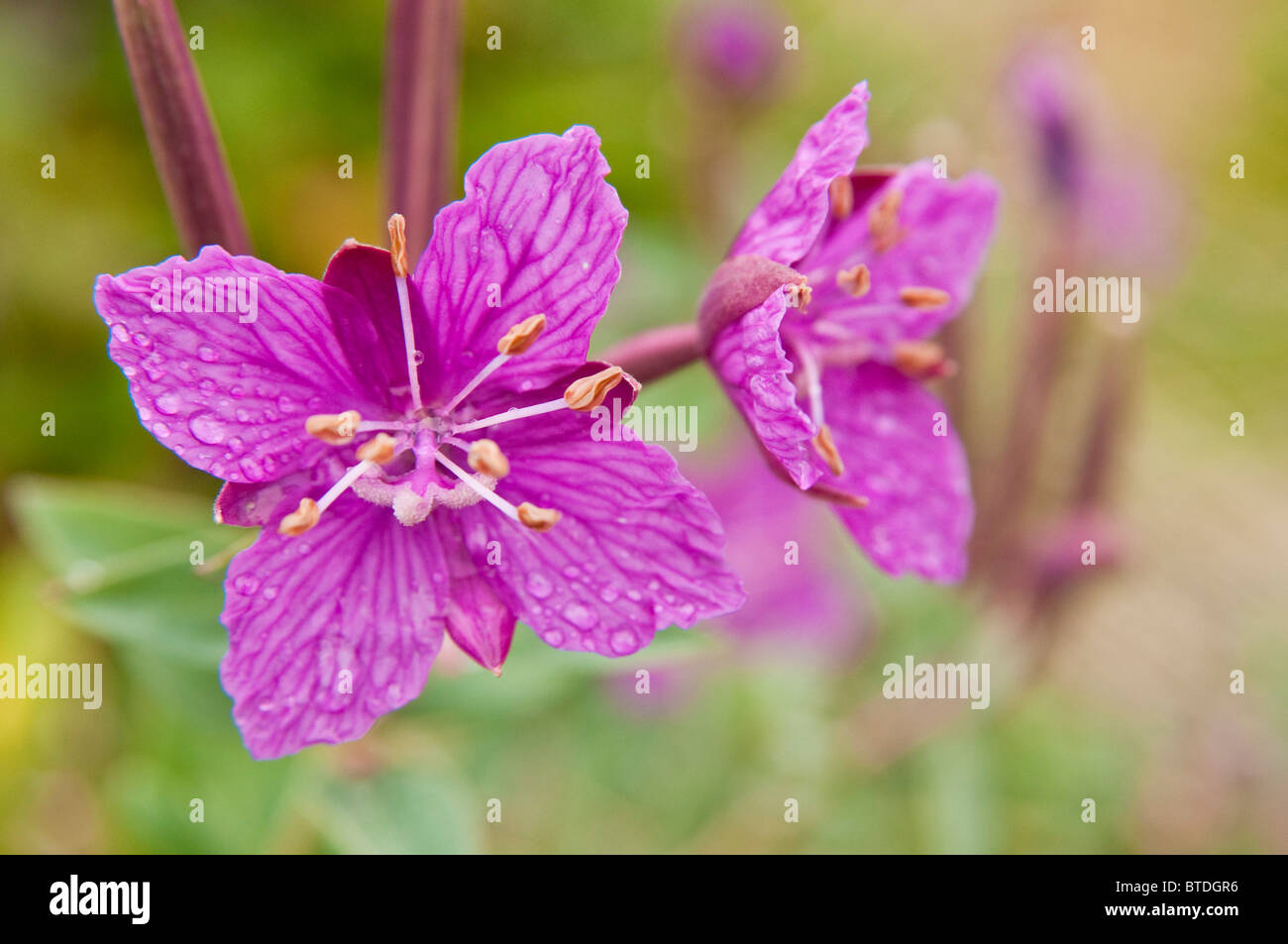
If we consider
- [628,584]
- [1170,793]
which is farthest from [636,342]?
[1170,793]

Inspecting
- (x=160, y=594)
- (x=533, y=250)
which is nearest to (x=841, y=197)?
(x=533, y=250)

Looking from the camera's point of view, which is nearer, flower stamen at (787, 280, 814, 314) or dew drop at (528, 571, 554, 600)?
flower stamen at (787, 280, 814, 314)

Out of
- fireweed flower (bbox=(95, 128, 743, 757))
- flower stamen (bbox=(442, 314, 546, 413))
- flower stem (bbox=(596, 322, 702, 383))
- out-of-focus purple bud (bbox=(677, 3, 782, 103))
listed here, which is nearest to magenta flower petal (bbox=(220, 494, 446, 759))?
fireweed flower (bbox=(95, 128, 743, 757))

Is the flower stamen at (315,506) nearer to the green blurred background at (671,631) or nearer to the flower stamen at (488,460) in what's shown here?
the flower stamen at (488,460)

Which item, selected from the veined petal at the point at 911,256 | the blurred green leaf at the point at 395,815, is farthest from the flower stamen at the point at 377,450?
the blurred green leaf at the point at 395,815

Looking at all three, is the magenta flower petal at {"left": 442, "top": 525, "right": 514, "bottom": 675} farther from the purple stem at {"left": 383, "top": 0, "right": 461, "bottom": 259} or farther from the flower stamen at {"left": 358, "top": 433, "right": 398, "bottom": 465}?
the purple stem at {"left": 383, "top": 0, "right": 461, "bottom": 259}

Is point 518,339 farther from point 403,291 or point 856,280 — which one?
point 856,280
